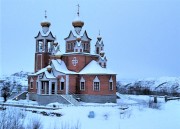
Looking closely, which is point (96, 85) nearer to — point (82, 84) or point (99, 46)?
point (82, 84)

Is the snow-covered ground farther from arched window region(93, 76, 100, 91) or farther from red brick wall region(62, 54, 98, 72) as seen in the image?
red brick wall region(62, 54, 98, 72)

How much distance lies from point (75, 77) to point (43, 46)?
7.06 metres

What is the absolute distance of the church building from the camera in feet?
111

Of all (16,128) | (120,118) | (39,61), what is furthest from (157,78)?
(16,128)

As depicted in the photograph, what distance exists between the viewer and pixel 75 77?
34562 mm

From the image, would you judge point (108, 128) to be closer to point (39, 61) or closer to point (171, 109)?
point (171, 109)

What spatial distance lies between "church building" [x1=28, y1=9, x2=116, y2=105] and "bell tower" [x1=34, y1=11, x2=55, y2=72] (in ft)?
1.57

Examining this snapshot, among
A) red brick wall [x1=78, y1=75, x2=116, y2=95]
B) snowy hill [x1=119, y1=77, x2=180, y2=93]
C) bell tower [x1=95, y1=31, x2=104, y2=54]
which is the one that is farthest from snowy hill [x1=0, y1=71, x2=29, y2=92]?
snowy hill [x1=119, y1=77, x2=180, y2=93]

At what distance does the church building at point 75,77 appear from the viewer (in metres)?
33.7

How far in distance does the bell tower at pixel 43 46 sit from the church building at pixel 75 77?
479 mm

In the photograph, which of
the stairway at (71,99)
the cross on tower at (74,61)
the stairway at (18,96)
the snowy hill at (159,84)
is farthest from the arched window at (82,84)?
the snowy hill at (159,84)

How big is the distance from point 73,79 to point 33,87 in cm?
606

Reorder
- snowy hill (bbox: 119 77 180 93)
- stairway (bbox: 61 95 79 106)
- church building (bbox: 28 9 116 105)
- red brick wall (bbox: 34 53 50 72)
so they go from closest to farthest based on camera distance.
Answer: stairway (bbox: 61 95 79 106) < church building (bbox: 28 9 116 105) < red brick wall (bbox: 34 53 50 72) < snowy hill (bbox: 119 77 180 93)

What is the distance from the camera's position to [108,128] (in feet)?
74.1
